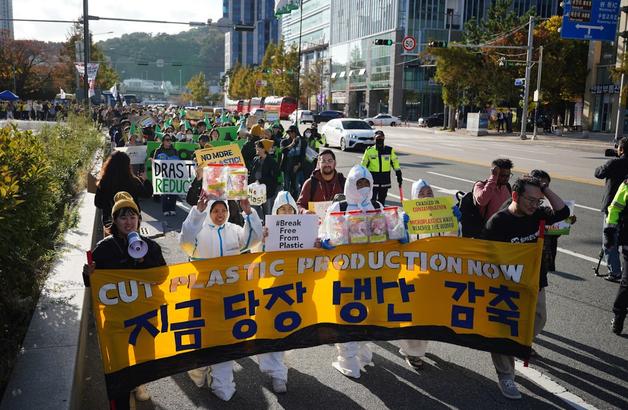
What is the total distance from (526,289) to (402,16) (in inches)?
3135

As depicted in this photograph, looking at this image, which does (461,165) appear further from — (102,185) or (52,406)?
(52,406)

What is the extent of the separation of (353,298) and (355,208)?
3.20ft

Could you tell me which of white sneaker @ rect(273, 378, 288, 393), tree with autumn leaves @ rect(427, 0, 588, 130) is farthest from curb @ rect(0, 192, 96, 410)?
tree with autumn leaves @ rect(427, 0, 588, 130)

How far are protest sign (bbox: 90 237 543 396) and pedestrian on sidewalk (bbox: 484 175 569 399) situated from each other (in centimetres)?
21

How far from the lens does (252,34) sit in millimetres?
190250

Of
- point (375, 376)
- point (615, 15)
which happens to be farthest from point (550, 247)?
point (615, 15)

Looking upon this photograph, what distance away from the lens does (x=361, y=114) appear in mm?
92625

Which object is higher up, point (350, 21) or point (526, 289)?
point (350, 21)

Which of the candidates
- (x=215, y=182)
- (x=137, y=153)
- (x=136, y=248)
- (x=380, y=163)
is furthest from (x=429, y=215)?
(x=137, y=153)

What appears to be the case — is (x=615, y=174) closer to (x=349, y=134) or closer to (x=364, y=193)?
(x=364, y=193)

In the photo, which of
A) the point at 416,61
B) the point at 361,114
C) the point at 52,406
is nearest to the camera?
the point at 52,406

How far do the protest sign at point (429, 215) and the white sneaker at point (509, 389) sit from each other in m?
1.38

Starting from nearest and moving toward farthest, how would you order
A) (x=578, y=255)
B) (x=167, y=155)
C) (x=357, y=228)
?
1. (x=357, y=228)
2. (x=578, y=255)
3. (x=167, y=155)

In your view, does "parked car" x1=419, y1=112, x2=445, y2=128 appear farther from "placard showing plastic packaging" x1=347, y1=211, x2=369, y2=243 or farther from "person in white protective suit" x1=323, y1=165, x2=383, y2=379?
"placard showing plastic packaging" x1=347, y1=211, x2=369, y2=243
